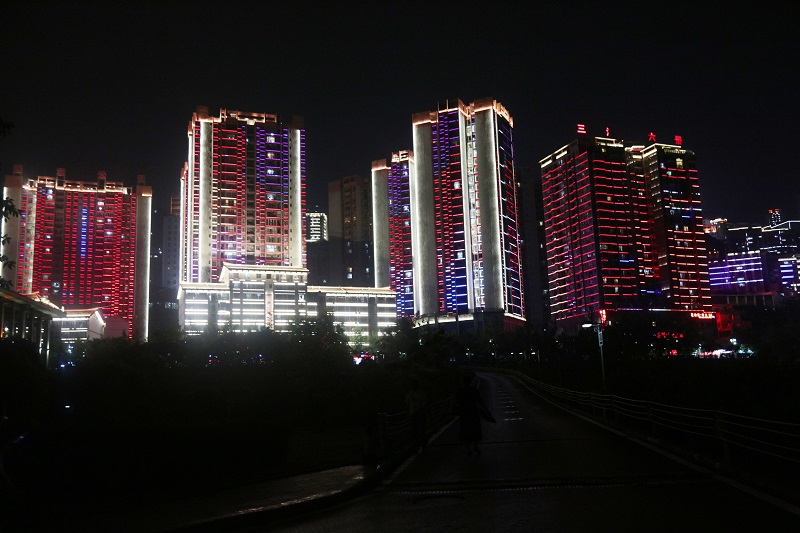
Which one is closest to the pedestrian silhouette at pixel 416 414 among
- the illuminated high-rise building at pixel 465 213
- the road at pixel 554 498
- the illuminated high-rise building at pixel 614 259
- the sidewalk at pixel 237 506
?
the road at pixel 554 498

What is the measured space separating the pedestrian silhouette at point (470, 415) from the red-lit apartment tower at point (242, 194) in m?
151

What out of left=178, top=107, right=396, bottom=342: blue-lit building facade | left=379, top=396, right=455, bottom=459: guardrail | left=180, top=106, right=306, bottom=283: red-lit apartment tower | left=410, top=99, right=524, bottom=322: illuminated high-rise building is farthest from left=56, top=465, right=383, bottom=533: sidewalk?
left=410, top=99, right=524, bottom=322: illuminated high-rise building

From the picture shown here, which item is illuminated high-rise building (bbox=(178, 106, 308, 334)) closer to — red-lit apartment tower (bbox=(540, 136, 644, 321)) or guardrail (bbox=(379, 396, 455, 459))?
red-lit apartment tower (bbox=(540, 136, 644, 321))

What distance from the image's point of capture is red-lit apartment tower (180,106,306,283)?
6407 inches

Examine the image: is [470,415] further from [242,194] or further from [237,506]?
[242,194]

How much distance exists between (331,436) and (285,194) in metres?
148

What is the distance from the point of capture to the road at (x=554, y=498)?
A: 8.68 metres

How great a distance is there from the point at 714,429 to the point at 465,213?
6316 inches

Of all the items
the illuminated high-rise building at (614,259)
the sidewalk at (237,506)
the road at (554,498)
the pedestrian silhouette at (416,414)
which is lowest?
the road at (554,498)

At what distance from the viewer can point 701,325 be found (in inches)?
6762

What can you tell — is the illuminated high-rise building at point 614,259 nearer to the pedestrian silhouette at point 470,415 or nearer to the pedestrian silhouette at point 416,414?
the pedestrian silhouette at point 416,414

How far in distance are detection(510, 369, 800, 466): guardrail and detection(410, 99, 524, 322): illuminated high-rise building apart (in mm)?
139086

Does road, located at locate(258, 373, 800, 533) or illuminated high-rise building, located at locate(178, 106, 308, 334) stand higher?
illuminated high-rise building, located at locate(178, 106, 308, 334)

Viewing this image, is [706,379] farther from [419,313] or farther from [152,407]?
[419,313]
